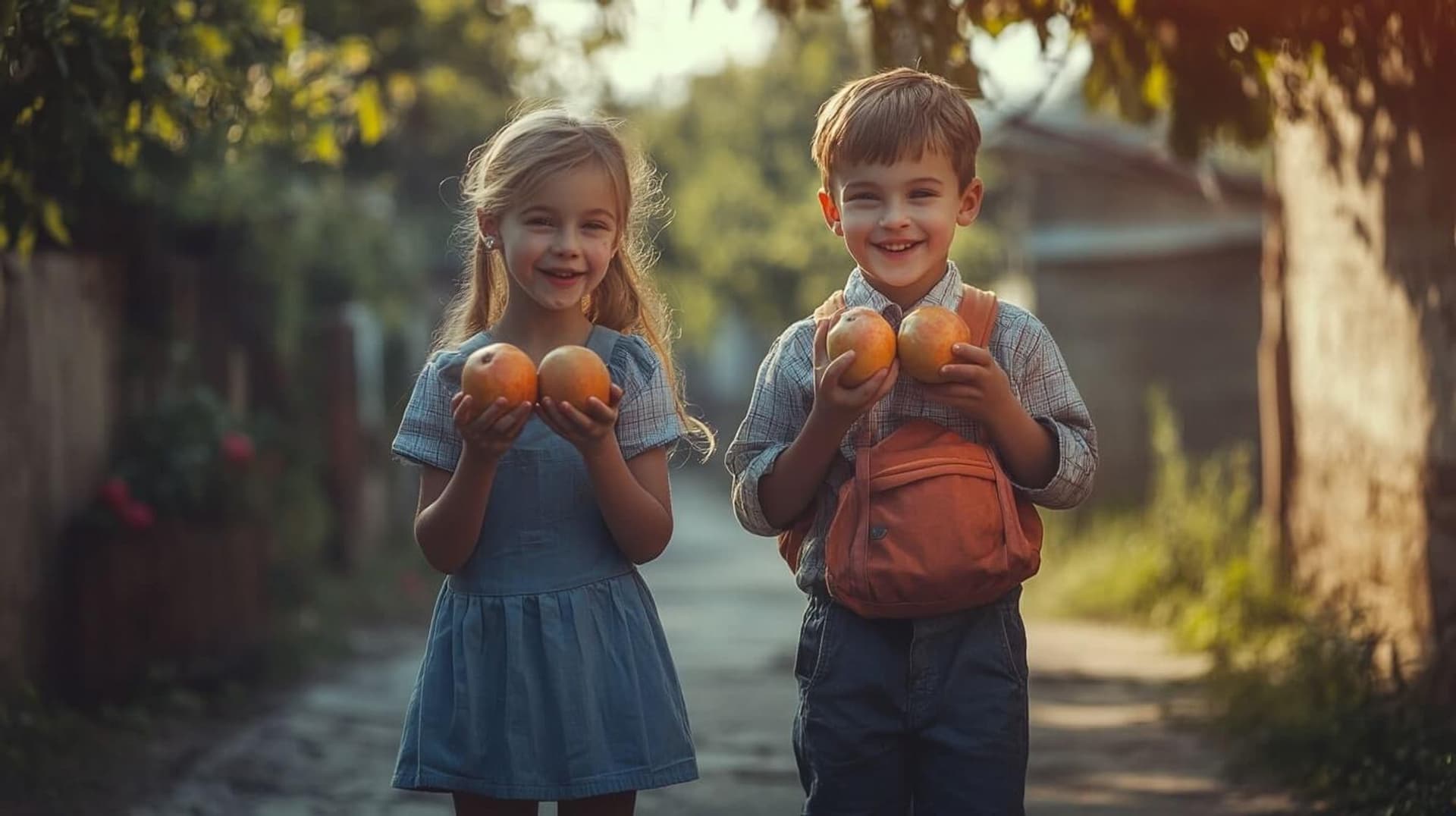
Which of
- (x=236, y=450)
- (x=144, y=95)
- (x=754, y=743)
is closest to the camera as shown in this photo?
(x=144, y=95)

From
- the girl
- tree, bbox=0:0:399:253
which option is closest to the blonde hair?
the girl

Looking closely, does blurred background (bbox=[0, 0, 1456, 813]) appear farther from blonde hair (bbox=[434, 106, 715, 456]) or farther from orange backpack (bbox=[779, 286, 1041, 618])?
orange backpack (bbox=[779, 286, 1041, 618])

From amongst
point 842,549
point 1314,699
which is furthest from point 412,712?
point 1314,699

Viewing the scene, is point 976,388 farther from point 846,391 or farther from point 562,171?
point 562,171

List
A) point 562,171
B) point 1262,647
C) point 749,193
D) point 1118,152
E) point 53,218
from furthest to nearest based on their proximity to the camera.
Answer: point 749,193
point 1118,152
point 1262,647
point 53,218
point 562,171

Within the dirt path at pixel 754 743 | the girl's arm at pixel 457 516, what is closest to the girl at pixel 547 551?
the girl's arm at pixel 457 516

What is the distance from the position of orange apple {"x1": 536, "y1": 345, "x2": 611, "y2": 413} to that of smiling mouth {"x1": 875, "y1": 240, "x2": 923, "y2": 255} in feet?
1.77

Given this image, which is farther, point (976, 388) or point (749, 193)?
point (749, 193)

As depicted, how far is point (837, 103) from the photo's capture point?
317cm

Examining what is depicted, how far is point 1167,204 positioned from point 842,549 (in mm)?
11742

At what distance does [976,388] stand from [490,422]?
814mm

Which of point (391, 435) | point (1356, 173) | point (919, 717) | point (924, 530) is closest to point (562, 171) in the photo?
point (924, 530)

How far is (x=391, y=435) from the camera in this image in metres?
13.4

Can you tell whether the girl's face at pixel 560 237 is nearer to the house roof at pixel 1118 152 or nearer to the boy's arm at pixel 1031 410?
the boy's arm at pixel 1031 410
